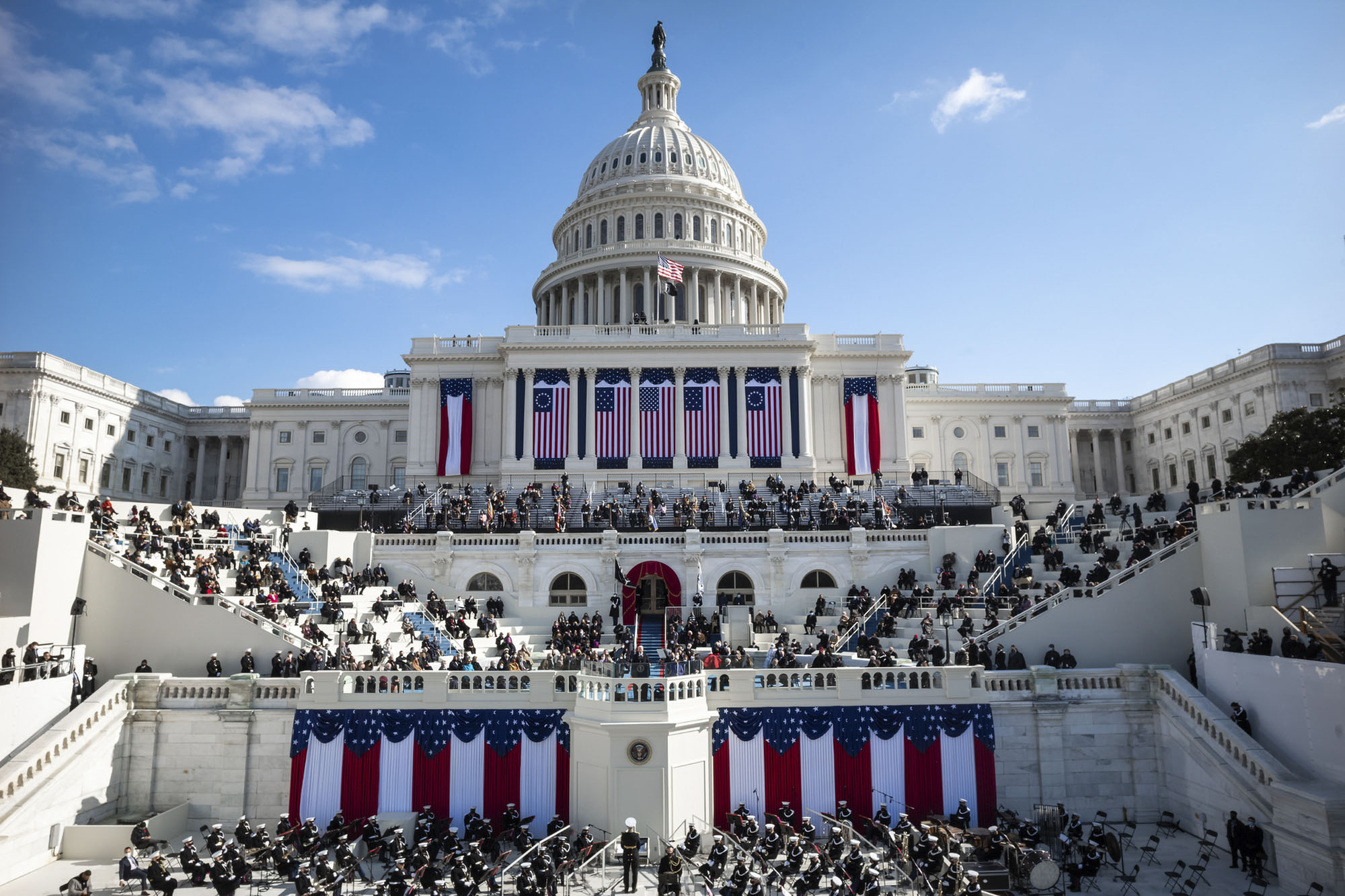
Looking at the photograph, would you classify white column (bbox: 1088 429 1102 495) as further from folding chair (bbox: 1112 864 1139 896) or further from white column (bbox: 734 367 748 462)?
folding chair (bbox: 1112 864 1139 896)

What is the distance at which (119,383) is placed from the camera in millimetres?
77250

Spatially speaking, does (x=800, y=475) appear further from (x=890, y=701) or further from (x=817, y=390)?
(x=890, y=701)

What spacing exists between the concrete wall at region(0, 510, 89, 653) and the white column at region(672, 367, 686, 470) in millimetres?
38526

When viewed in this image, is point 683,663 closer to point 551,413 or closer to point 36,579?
point 36,579

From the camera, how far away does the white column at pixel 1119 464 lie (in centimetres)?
8481

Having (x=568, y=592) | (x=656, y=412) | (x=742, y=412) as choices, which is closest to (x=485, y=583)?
(x=568, y=592)

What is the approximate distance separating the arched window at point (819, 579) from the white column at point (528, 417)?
2544cm

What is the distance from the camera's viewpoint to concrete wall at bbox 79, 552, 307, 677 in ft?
99.5

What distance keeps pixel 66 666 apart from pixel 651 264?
197 ft

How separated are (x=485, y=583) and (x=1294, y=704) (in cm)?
3323

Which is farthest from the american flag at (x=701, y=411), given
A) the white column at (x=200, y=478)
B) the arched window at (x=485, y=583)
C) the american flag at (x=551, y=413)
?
the white column at (x=200, y=478)

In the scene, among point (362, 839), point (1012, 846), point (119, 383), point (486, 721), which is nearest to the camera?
point (1012, 846)

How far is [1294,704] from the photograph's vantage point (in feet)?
76.9

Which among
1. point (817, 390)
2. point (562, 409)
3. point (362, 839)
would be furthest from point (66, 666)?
point (817, 390)
